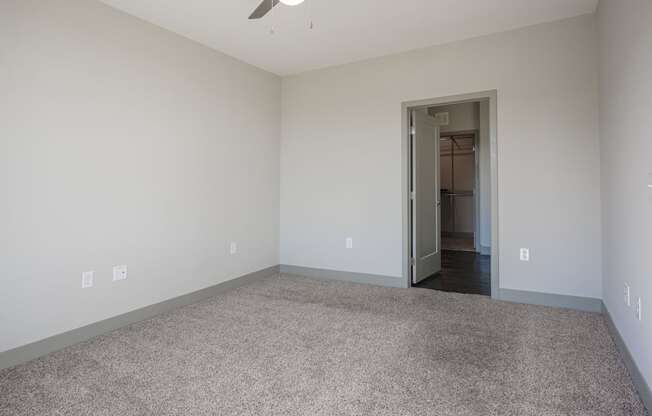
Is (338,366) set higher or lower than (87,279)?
lower

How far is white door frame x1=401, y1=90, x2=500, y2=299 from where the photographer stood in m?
3.53

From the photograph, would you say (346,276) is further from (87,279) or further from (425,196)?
(87,279)

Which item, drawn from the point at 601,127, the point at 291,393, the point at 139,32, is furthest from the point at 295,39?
the point at 291,393

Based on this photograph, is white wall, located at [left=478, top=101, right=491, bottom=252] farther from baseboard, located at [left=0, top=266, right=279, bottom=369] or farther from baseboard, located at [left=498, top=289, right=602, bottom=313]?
baseboard, located at [left=0, top=266, right=279, bottom=369]

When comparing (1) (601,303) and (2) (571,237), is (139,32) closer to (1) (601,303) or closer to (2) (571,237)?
(2) (571,237)

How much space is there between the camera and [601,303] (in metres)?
3.09

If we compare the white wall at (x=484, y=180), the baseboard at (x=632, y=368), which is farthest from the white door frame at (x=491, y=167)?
the white wall at (x=484, y=180)

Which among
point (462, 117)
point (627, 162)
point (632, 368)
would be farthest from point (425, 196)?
point (632, 368)

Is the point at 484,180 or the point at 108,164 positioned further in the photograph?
the point at 484,180

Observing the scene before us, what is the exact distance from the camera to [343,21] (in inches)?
126

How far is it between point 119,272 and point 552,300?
379 centimetres

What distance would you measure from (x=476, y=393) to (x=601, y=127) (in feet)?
8.13

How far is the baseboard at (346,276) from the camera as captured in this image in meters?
4.09

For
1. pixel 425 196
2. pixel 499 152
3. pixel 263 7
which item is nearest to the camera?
pixel 263 7
